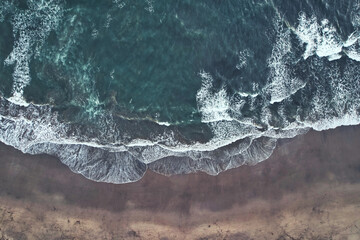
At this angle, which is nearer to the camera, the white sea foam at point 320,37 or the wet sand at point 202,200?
the white sea foam at point 320,37

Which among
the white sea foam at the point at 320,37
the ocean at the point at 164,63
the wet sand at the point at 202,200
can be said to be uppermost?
the white sea foam at the point at 320,37

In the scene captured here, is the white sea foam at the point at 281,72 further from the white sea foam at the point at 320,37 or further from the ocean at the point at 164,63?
the white sea foam at the point at 320,37

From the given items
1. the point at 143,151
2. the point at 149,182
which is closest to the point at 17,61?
the point at 143,151

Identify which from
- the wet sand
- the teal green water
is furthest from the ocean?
the wet sand

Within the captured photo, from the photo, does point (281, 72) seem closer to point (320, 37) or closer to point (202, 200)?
point (320, 37)

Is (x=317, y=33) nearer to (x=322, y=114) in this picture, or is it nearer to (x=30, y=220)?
(x=322, y=114)

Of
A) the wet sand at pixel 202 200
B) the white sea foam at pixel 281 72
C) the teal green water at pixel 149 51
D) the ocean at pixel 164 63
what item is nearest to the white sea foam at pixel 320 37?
the ocean at pixel 164 63

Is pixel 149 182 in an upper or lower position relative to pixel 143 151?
lower

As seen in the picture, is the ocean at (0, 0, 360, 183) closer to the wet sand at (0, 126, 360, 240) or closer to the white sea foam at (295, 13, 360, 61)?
the white sea foam at (295, 13, 360, 61)
